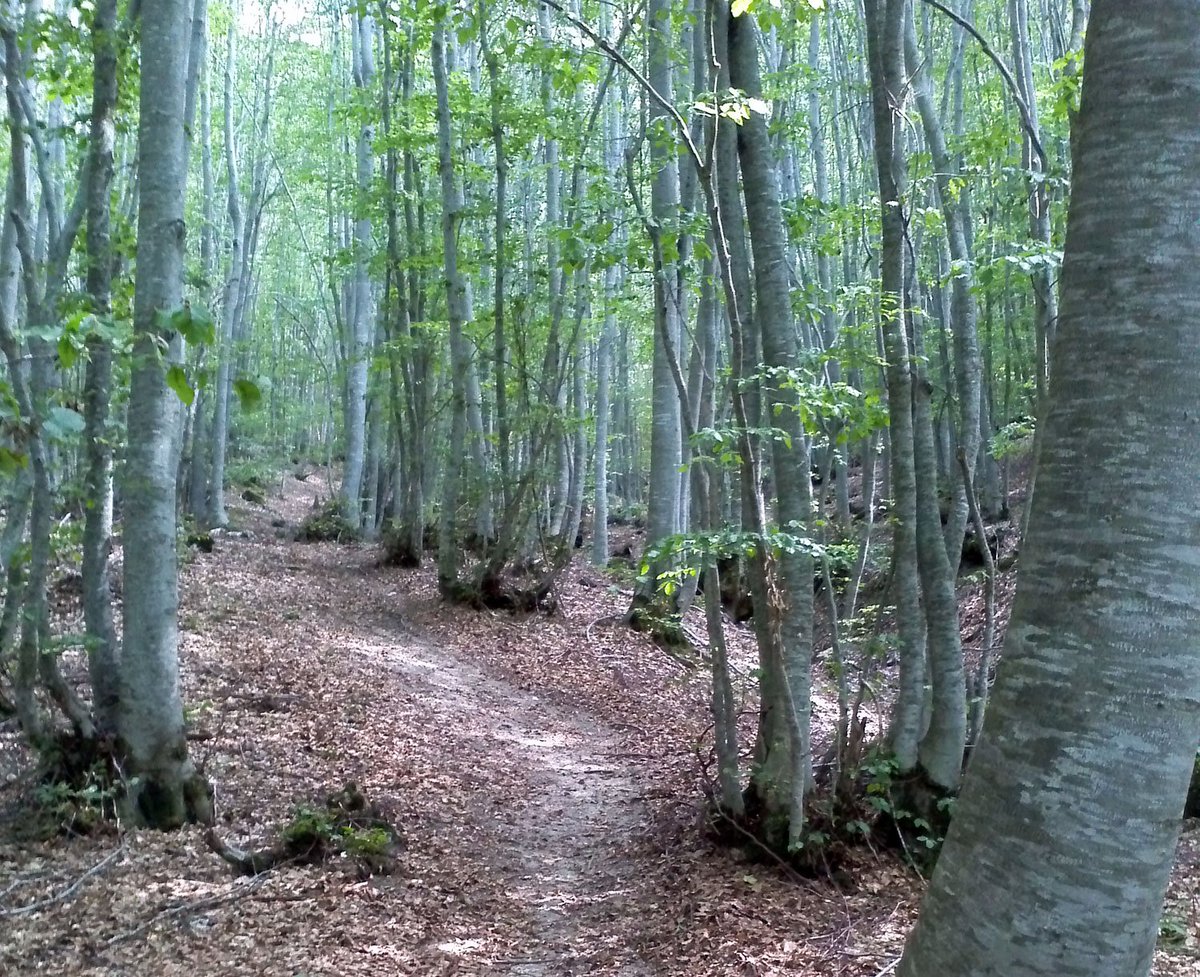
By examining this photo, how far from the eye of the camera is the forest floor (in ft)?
15.1

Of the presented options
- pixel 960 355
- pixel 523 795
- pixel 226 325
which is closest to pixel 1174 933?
pixel 960 355

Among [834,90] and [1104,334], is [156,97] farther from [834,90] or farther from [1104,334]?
[834,90]

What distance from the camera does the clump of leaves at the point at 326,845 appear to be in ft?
18.0

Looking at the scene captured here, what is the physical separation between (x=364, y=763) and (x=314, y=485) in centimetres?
3123

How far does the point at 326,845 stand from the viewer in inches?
222

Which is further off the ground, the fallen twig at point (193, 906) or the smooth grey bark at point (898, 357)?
the smooth grey bark at point (898, 357)

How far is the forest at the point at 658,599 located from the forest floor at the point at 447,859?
0.13 ft

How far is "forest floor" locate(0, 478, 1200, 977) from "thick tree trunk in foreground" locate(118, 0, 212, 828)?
47 cm

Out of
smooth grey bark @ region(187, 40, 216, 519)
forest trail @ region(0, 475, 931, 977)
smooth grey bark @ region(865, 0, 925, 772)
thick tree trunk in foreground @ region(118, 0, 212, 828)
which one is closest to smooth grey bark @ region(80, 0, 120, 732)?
thick tree trunk in foreground @ region(118, 0, 212, 828)

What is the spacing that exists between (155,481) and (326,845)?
7.79ft

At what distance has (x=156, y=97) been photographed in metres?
5.57

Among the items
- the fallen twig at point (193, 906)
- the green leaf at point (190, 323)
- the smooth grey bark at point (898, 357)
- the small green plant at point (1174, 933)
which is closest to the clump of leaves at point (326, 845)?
the fallen twig at point (193, 906)

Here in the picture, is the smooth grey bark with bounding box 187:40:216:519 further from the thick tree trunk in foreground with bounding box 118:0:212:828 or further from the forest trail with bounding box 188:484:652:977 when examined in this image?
the thick tree trunk in foreground with bounding box 118:0:212:828

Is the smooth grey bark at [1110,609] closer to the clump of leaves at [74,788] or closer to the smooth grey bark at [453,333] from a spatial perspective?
the clump of leaves at [74,788]
